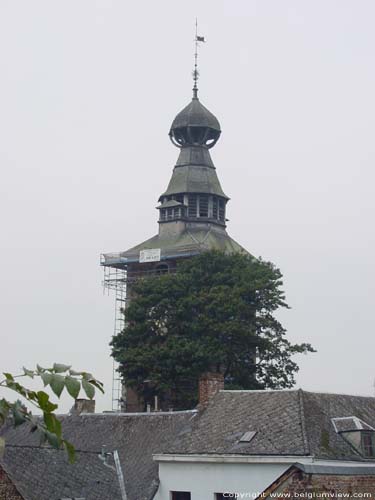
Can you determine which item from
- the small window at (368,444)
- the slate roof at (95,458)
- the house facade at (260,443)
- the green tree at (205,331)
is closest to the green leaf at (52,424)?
the slate roof at (95,458)

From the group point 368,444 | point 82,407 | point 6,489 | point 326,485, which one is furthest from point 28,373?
point 82,407

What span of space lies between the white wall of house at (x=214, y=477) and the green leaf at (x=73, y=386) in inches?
893

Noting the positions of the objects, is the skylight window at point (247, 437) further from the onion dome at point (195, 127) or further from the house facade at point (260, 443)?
the onion dome at point (195, 127)

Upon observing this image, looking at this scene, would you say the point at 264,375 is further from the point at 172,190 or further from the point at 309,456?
the point at 172,190

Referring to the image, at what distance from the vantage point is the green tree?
44.9m

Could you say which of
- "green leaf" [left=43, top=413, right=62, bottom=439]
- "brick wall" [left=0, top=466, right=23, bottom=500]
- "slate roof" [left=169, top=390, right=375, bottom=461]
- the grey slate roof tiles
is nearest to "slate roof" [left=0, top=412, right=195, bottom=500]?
the grey slate roof tiles

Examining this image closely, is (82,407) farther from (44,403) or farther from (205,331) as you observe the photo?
(44,403)

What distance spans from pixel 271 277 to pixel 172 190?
809 inches

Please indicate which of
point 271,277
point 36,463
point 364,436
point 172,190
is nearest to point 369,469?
point 364,436

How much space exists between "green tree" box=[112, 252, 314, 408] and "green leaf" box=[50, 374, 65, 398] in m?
39.2

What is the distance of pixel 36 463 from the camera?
26578 mm

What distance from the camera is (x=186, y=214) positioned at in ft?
218

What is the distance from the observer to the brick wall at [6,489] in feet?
73.8

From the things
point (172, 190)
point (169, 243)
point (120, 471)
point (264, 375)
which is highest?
point (172, 190)
